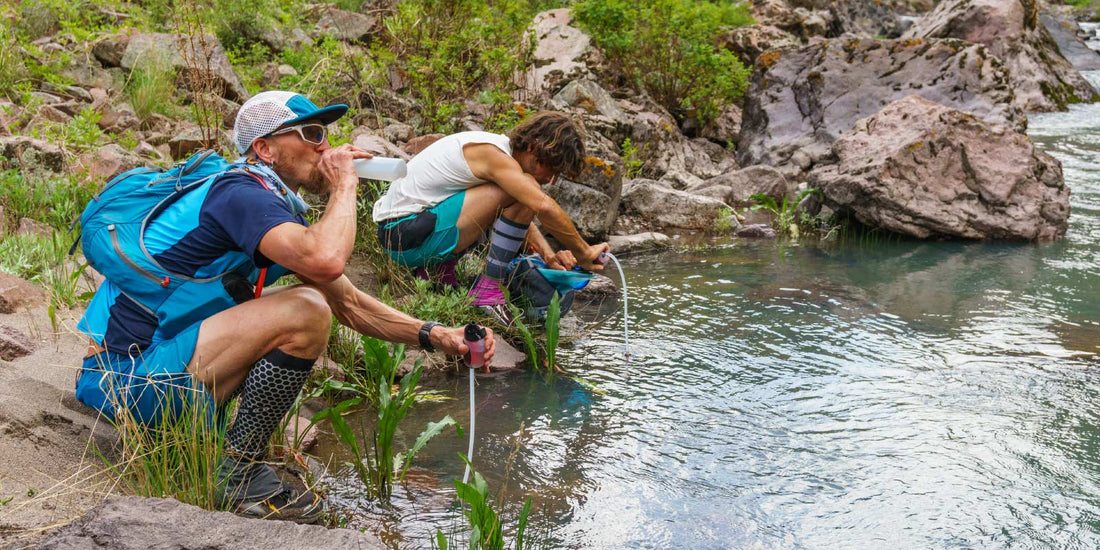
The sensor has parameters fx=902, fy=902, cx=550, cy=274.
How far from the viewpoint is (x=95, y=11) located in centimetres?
1093

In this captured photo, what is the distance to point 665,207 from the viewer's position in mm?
9180

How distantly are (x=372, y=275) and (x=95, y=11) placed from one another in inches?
295

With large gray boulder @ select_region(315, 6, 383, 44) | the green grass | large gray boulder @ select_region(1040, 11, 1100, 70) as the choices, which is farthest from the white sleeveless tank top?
large gray boulder @ select_region(1040, 11, 1100, 70)

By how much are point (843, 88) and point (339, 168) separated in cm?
991

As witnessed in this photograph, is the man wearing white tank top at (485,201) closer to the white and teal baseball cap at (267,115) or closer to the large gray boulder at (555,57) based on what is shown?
the white and teal baseball cap at (267,115)

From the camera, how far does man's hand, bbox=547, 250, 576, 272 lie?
18.2 ft

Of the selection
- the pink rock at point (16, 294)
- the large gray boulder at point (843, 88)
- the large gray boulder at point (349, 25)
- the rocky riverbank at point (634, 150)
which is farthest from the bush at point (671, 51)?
the pink rock at point (16, 294)

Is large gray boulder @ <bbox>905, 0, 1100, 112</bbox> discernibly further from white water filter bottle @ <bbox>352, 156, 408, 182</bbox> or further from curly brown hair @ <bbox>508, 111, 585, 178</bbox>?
white water filter bottle @ <bbox>352, 156, 408, 182</bbox>

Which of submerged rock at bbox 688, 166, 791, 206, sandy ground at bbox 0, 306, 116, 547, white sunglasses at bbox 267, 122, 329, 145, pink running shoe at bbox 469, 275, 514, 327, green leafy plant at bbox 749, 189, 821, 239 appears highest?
white sunglasses at bbox 267, 122, 329, 145

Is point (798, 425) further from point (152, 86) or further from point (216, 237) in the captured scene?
point (152, 86)

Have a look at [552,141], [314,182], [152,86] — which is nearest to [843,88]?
[552,141]

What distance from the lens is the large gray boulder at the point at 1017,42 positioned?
16.1 metres

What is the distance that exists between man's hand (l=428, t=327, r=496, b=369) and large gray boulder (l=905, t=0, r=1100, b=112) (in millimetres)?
15357

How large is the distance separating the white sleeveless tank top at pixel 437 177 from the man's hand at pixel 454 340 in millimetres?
2014
